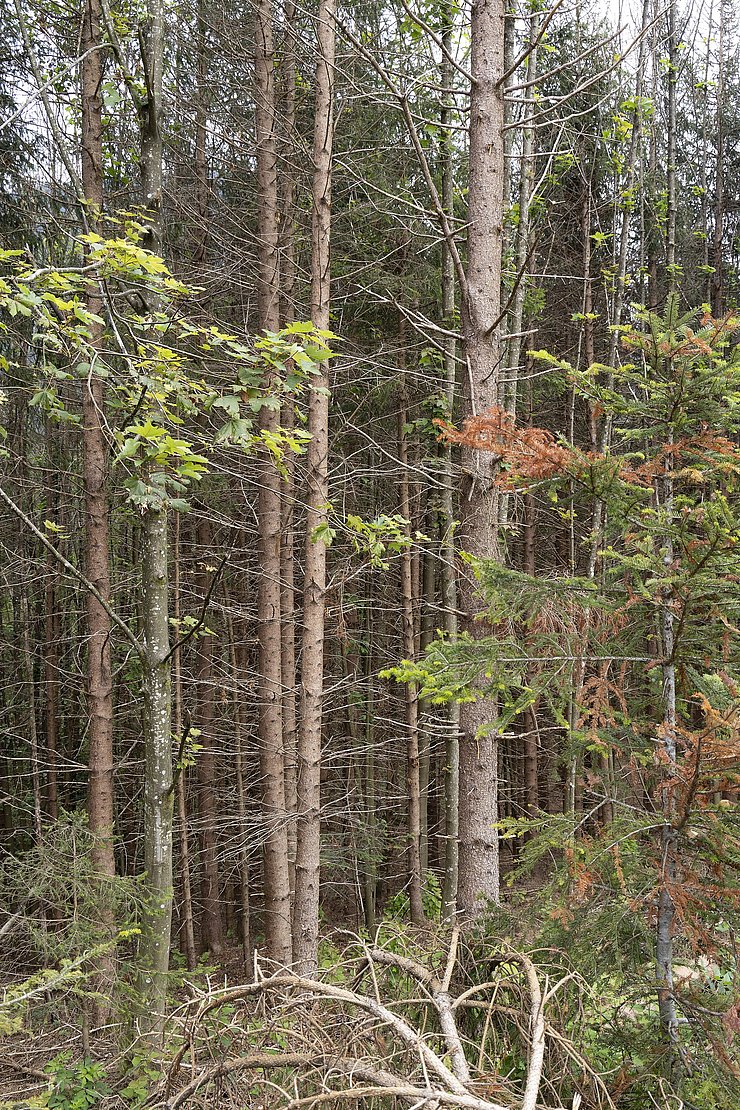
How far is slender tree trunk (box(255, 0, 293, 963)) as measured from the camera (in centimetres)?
754

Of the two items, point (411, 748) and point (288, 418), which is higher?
point (288, 418)

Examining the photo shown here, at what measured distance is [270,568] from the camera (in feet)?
25.4

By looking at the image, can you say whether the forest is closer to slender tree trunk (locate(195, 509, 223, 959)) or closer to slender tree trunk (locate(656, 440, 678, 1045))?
slender tree trunk (locate(656, 440, 678, 1045))

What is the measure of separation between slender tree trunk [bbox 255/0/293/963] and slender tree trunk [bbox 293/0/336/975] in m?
0.89

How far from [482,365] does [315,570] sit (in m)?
2.82

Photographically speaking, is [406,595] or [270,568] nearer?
[270,568]

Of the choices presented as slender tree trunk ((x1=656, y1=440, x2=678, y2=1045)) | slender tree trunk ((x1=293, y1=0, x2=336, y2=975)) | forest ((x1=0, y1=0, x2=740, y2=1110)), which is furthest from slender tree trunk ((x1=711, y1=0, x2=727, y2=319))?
slender tree trunk ((x1=656, y1=440, x2=678, y2=1045))

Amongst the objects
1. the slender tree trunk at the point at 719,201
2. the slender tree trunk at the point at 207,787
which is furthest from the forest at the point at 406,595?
the slender tree trunk at the point at 719,201

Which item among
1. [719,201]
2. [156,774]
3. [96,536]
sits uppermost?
[719,201]

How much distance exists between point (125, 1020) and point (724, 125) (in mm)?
16559

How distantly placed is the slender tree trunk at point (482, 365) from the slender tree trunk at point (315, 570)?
230cm

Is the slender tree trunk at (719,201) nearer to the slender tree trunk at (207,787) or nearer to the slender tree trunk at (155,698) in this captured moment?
the slender tree trunk at (207,787)

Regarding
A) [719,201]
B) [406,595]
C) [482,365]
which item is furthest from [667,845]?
[719,201]

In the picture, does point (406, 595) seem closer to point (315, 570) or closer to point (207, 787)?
point (315, 570)
